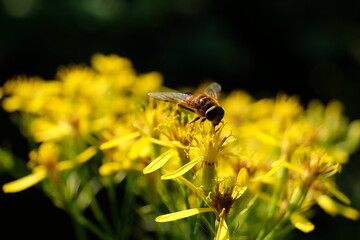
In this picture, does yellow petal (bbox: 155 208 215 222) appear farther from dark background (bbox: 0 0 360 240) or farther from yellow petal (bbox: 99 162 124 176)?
dark background (bbox: 0 0 360 240)

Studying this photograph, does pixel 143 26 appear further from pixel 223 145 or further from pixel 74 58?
pixel 223 145

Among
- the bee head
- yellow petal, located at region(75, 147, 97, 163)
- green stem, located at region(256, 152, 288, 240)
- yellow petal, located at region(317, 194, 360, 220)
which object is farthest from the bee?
yellow petal, located at region(317, 194, 360, 220)

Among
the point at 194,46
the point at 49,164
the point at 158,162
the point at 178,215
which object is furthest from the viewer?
the point at 194,46

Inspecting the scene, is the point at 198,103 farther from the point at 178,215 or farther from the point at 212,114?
the point at 178,215

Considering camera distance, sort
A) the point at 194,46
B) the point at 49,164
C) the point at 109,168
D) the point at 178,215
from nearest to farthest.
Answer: the point at 178,215
the point at 109,168
the point at 49,164
the point at 194,46

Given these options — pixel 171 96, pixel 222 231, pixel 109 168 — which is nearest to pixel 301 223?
pixel 222 231

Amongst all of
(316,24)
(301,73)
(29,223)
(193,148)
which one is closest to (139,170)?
(193,148)

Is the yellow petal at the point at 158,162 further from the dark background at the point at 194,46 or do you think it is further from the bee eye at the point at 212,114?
the dark background at the point at 194,46

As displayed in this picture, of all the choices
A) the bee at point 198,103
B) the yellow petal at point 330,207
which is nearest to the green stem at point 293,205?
the yellow petal at point 330,207
